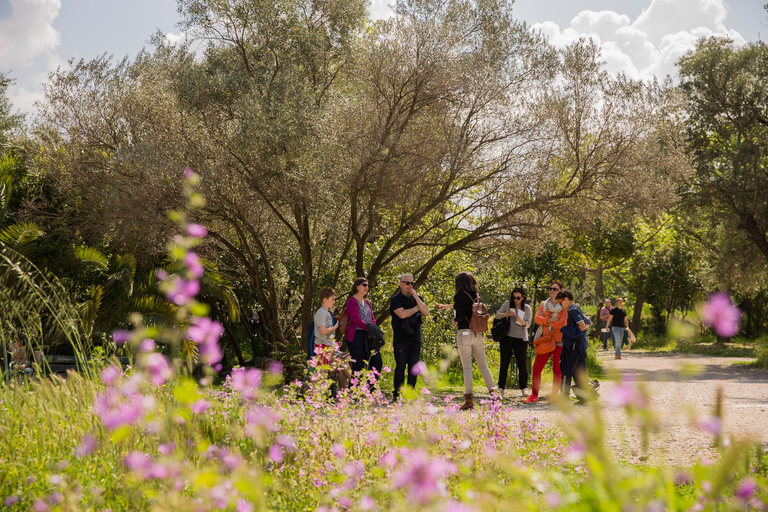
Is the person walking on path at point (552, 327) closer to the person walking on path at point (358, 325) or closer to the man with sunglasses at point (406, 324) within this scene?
the man with sunglasses at point (406, 324)

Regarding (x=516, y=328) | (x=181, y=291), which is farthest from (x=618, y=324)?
(x=181, y=291)

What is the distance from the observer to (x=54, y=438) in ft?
12.1

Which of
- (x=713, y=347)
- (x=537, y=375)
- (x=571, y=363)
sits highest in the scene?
(x=571, y=363)

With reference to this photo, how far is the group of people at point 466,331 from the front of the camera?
7.98 m

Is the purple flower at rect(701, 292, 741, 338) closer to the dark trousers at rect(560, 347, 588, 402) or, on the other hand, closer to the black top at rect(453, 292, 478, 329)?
the black top at rect(453, 292, 478, 329)

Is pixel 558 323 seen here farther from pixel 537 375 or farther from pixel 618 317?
pixel 618 317

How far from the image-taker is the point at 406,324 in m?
8.29

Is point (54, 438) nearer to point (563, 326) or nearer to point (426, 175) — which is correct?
point (563, 326)

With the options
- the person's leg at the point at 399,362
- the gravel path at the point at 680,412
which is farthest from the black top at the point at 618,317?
the person's leg at the point at 399,362

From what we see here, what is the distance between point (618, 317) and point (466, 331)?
13.0 meters

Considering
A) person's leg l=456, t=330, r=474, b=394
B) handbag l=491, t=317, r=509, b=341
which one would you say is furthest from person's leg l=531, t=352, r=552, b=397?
person's leg l=456, t=330, r=474, b=394

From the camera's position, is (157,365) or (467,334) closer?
(157,365)

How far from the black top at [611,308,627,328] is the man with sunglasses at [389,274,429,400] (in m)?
12.8

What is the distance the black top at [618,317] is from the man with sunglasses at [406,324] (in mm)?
12759
